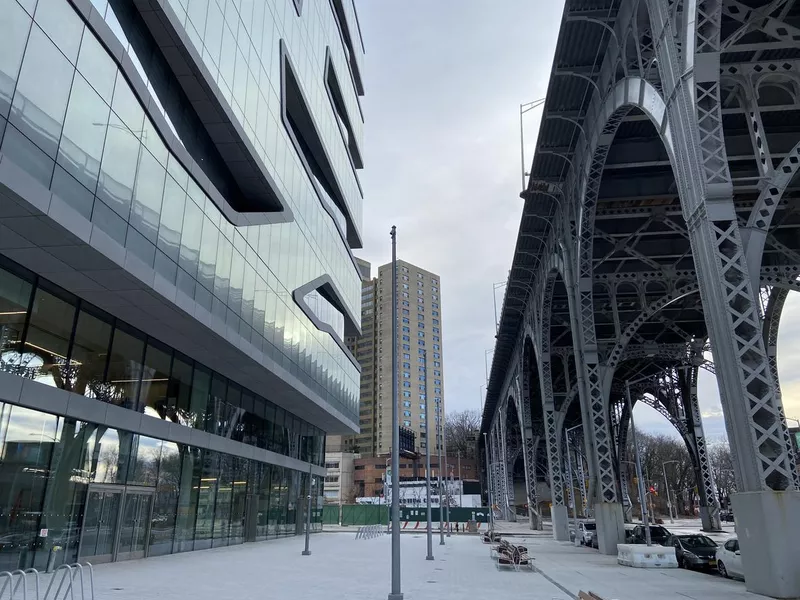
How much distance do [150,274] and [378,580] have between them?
40.0ft

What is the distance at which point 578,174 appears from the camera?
25.5 m

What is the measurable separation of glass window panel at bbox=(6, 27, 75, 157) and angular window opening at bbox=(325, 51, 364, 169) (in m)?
33.3

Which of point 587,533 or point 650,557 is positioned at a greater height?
point 650,557

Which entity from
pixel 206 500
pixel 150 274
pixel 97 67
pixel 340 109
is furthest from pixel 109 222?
pixel 340 109

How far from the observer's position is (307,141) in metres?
43.9

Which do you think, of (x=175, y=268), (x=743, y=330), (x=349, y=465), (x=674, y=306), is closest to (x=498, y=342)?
(x=674, y=306)

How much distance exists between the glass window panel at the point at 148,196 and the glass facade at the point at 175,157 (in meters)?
0.05

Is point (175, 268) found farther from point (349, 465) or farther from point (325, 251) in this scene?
point (349, 465)

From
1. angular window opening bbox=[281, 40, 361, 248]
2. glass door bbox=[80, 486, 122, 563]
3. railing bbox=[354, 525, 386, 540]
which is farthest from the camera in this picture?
railing bbox=[354, 525, 386, 540]

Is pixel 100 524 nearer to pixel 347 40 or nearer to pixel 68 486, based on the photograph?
pixel 68 486

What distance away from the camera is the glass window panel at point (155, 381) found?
23109 millimetres

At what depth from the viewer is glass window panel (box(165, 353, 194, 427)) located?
82.6 ft

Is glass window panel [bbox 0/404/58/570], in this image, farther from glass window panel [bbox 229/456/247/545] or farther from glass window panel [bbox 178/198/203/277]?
glass window panel [bbox 229/456/247/545]

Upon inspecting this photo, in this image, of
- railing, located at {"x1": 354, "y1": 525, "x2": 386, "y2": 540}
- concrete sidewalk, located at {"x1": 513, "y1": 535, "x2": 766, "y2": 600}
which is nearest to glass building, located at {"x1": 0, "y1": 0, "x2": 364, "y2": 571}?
railing, located at {"x1": 354, "y1": 525, "x2": 386, "y2": 540}
